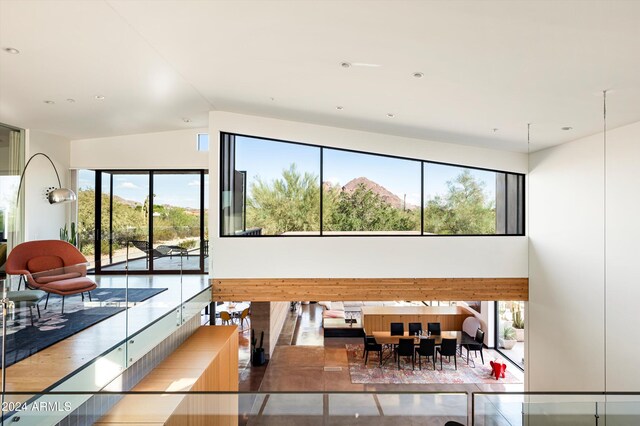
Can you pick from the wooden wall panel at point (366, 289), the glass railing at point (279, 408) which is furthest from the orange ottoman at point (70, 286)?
the wooden wall panel at point (366, 289)

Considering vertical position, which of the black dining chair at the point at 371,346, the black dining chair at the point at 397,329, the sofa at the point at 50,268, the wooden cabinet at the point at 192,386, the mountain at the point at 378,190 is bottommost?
the black dining chair at the point at 371,346

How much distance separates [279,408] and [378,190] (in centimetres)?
619

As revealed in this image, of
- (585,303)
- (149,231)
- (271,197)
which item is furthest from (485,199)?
(149,231)

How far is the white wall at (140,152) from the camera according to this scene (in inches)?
348

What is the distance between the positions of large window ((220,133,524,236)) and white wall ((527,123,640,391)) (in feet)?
3.05

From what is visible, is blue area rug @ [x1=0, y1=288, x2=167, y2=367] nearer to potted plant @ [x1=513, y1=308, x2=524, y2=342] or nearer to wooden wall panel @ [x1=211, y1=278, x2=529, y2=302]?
wooden wall panel @ [x1=211, y1=278, x2=529, y2=302]

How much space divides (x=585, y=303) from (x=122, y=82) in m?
8.26

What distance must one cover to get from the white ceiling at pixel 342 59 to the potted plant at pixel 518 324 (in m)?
6.34

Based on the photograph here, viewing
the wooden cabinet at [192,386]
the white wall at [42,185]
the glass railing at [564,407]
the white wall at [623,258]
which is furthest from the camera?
the white wall at [42,185]

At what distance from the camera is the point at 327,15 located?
340 cm

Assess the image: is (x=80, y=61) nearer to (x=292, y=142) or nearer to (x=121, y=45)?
(x=121, y=45)

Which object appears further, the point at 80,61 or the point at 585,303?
the point at 585,303

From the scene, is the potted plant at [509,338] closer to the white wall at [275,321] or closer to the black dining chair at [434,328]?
the black dining chair at [434,328]

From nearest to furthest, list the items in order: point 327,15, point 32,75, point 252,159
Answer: point 327,15
point 32,75
point 252,159
